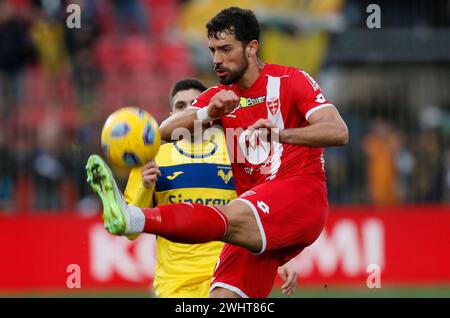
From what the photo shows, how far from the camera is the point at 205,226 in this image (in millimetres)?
6715

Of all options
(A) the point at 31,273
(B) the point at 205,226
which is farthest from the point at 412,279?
(B) the point at 205,226

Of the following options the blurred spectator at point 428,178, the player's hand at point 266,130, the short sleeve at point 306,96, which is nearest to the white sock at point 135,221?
the player's hand at point 266,130

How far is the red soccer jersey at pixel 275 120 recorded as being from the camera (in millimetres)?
7438

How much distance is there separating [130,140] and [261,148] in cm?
114

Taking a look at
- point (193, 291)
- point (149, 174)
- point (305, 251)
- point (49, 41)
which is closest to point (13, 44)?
point (49, 41)

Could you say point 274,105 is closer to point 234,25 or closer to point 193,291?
point 234,25

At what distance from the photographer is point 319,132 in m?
7.05

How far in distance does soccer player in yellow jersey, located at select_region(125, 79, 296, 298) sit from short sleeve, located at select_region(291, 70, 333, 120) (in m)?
1.07

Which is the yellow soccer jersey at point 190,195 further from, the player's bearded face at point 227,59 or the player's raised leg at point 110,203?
the player's raised leg at point 110,203

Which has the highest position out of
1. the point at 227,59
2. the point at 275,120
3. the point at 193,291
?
the point at 227,59

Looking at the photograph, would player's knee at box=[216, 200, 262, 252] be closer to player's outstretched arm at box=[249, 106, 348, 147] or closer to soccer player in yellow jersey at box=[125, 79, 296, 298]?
player's outstretched arm at box=[249, 106, 348, 147]

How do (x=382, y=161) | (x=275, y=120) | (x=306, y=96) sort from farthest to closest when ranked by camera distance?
(x=382, y=161)
(x=275, y=120)
(x=306, y=96)

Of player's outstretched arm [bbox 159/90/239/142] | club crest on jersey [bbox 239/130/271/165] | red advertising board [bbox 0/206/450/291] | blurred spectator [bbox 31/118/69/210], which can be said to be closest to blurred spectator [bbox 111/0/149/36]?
blurred spectator [bbox 31/118/69/210]
